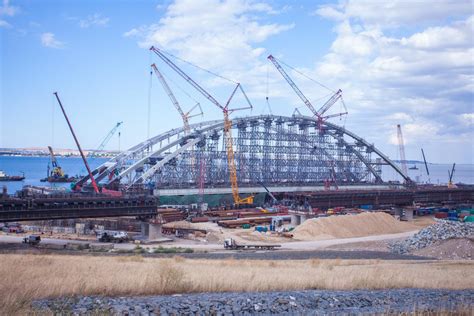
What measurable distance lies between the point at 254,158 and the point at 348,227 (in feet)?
120

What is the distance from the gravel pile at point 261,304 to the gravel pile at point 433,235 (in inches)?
1068

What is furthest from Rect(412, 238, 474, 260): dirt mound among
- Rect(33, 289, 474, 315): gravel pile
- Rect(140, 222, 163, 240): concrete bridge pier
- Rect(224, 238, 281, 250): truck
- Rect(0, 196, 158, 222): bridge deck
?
Rect(0, 196, 158, 222): bridge deck

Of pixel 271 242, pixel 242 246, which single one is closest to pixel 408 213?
pixel 271 242

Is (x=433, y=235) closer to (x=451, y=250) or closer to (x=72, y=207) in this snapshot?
(x=451, y=250)

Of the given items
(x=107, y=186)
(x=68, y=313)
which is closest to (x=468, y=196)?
(x=107, y=186)

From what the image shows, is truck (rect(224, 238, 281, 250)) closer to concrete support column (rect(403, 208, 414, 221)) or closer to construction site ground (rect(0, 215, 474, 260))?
construction site ground (rect(0, 215, 474, 260))

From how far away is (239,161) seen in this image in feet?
281

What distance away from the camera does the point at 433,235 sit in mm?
40375

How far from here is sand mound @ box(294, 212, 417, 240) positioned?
50.5 metres

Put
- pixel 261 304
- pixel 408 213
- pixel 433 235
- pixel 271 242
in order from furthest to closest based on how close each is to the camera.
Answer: pixel 408 213, pixel 271 242, pixel 433 235, pixel 261 304

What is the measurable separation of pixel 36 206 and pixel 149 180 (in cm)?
3405

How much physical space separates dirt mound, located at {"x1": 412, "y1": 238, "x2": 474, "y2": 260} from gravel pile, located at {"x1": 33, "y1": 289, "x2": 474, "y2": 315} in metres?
22.4

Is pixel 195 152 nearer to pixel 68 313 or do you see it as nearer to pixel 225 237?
pixel 225 237

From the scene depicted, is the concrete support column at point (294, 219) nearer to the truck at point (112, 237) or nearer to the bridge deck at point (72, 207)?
the bridge deck at point (72, 207)
